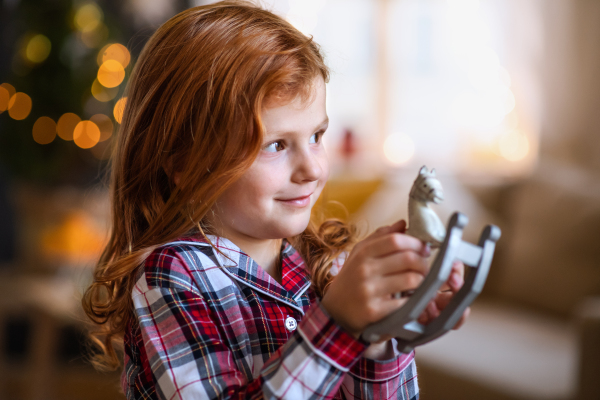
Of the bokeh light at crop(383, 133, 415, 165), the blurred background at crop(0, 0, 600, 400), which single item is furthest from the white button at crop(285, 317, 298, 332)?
the bokeh light at crop(383, 133, 415, 165)

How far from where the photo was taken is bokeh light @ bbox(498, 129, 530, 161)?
340 centimetres

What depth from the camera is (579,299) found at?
6.13ft

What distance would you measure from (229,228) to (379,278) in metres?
0.27

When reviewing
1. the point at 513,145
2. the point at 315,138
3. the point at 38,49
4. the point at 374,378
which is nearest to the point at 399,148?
the point at 513,145

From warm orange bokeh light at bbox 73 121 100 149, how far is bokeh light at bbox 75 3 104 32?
1.32 feet

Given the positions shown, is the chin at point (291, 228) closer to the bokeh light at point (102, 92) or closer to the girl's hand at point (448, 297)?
the girl's hand at point (448, 297)

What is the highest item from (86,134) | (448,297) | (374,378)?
(448,297)

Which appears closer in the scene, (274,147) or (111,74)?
(274,147)

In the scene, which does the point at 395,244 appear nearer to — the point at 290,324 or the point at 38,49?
the point at 290,324

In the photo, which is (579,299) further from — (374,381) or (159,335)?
(159,335)

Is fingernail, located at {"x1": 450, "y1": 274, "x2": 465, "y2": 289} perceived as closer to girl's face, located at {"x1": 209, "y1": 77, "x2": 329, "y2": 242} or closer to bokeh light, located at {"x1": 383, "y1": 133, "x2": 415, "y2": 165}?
girl's face, located at {"x1": 209, "y1": 77, "x2": 329, "y2": 242}

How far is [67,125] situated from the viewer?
7.93 feet

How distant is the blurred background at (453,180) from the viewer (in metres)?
1.79

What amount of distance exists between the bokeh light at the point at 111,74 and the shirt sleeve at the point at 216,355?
196 cm
